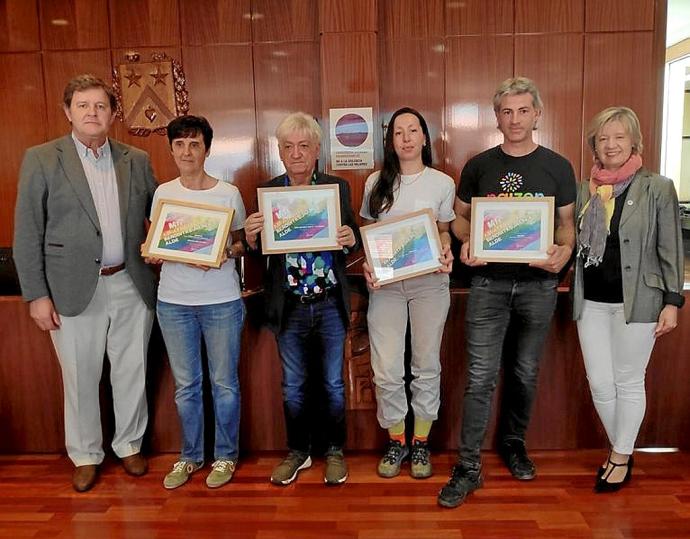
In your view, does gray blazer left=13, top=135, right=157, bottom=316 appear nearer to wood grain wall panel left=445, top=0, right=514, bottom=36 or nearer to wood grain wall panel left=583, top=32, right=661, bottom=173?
wood grain wall panel left=445, top=0, right=514, bottom=36

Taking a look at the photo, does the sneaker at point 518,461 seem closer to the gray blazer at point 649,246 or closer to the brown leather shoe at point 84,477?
the gray blazer at point 649,246

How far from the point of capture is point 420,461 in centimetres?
238

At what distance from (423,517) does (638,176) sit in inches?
59.6

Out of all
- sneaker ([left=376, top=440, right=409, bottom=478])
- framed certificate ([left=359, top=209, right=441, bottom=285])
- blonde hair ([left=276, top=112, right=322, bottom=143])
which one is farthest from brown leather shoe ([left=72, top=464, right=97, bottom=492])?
blonde hair ([left=276, top=112, right=322, bottom=143])

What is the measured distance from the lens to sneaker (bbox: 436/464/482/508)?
7.07 ft

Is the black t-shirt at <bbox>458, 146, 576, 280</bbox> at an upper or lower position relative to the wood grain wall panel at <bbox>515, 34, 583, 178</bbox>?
lower

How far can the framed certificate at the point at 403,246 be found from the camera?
215cm

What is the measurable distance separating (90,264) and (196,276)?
0.44 meters

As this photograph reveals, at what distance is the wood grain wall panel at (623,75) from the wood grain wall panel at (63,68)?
136 inches

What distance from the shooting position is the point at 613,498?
7.27ft

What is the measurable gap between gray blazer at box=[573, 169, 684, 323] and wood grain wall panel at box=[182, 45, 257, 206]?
281cm

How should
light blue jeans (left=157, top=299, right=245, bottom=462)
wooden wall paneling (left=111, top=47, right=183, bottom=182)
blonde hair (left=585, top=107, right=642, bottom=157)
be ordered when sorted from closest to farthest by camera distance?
1. blonde hair (left=585, top=107, right=642, bottom=157)
2. light blue jeans (left=157, top=299, right=245, bottom=462)
3. wooden wall paneling (left=111, top=47, right=183, bottom=182)

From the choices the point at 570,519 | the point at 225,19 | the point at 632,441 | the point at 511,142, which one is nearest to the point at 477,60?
the point at 225,19

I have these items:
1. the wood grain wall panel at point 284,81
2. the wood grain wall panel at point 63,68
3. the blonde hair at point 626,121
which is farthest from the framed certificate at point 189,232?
the wood grain wall panel at point 63,68
